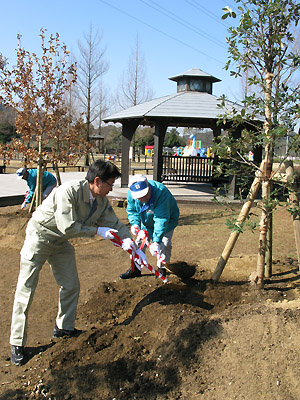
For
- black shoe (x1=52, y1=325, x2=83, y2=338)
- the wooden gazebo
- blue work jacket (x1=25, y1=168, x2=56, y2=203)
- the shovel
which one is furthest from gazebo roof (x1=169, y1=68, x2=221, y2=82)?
black shoe (x1=52, y1=325, x2=83, y2=338)

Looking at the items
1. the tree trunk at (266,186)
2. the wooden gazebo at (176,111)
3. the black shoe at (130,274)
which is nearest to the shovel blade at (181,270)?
the black shoe at (130,274)

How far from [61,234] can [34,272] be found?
1.36ft

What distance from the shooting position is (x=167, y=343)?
3.26m

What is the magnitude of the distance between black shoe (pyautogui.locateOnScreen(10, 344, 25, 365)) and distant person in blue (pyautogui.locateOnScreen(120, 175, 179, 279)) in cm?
162

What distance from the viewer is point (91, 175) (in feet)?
11.5

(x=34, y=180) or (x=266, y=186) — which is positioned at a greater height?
(x=266, y=186)

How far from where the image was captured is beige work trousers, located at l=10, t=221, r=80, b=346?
11.6 ft

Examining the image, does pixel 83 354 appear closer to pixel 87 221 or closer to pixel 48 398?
pixel 48 398

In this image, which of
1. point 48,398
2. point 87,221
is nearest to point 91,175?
point 87,221

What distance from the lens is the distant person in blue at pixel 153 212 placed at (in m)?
4.45

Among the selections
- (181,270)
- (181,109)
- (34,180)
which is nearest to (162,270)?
(181,270)

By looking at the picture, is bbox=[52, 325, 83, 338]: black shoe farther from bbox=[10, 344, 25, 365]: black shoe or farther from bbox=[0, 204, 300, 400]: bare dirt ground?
bbox=[10, 344, 25, 365]: black shoe

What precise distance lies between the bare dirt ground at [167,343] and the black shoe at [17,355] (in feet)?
0.19

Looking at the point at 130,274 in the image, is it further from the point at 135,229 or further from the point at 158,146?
the point at 158,146
